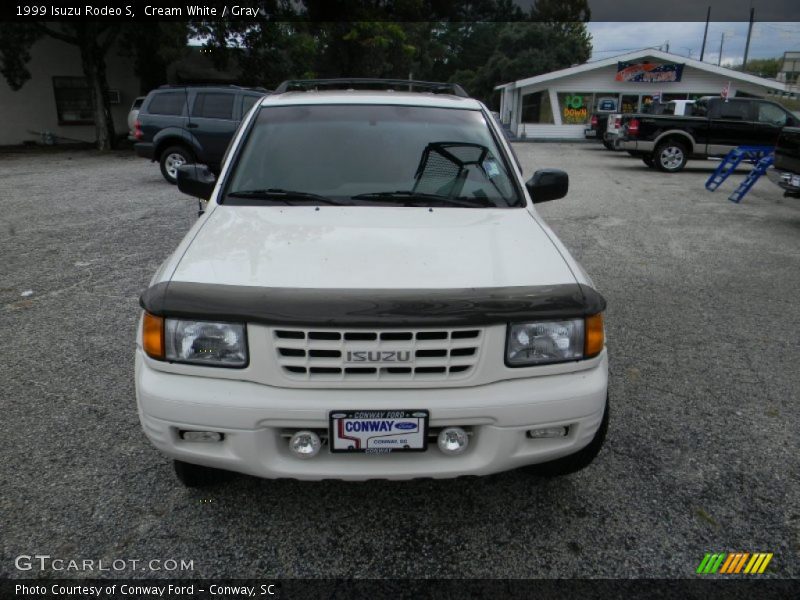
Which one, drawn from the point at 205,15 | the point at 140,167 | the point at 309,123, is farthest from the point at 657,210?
the point at 205,15

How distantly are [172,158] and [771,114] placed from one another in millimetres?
14404

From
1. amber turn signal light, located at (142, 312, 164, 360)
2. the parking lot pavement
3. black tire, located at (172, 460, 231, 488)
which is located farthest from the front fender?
amber turn signal light, located at (142, 312, 164, 360)

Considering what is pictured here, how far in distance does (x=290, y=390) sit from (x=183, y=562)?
81 centimetres

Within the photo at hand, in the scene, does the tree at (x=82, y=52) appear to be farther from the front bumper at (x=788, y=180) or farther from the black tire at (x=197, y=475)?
the black tire at (x=197, y=475)

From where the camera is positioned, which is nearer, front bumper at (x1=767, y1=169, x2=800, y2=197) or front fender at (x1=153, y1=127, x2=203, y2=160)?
front bumper at (x1=767, y1=169, x2=800, y2=197)

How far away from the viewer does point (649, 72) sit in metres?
26.7

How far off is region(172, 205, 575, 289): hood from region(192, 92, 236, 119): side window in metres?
9.41

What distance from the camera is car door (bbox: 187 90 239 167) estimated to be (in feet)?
37.6

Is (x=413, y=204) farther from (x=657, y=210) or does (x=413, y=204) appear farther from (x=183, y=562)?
(x=657, y=210)

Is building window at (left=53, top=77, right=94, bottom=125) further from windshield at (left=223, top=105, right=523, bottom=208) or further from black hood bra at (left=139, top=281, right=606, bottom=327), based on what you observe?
black hood bra at (left=139, top=281, right=606, bottom=327)

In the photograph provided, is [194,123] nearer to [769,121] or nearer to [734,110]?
[734,110]

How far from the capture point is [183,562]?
7.40ft

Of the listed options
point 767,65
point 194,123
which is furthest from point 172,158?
point 767,65

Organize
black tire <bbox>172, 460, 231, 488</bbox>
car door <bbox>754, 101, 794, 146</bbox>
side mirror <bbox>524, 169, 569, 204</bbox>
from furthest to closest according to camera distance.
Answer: car door <bbox>754, 101, 794, 146</bbox> < side mirror <bbox>524, 169, 569, 204</bbox> < black tire <bbox>172, 460, 231, 488</bbox>
